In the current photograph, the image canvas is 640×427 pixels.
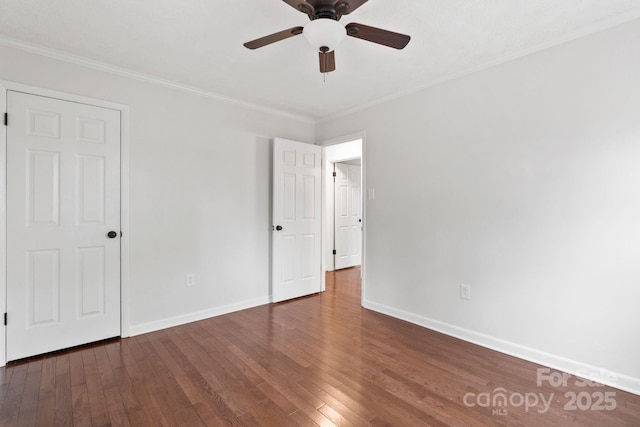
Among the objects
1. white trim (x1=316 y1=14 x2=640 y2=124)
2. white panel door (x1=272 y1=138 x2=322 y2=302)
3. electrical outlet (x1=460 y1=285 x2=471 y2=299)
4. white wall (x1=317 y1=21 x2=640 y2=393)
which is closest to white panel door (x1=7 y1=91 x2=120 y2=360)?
white panel door (x1=272 y1=138 x2=322 y2=302)

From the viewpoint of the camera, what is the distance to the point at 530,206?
7.96ft

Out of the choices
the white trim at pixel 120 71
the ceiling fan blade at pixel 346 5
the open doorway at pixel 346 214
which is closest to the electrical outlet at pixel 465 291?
the ceiling fan blade at pixel 346 5

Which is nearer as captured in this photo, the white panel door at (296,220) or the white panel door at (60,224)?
the white panel door at (60,224)

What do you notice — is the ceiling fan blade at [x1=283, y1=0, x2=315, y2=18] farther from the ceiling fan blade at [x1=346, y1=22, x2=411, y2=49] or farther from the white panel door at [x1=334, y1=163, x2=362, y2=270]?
the white panel door at [x1=334, y1=163, x2=362, y2=270]

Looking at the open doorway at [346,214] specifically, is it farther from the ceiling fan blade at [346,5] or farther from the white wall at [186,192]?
the ceiling fan blade at [346,5]

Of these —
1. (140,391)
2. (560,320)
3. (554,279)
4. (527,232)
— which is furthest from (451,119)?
(140,391)

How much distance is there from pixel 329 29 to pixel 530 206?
204 cm

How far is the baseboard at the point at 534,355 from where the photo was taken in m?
2.05

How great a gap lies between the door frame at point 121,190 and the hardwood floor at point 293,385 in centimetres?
28

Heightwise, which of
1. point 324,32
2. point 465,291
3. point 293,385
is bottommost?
point 293,385

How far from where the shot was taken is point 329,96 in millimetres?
3473

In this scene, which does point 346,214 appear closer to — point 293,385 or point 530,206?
point 530,206

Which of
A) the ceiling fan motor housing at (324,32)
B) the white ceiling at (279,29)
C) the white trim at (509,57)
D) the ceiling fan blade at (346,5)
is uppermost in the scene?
the white ceiling at (279,29)

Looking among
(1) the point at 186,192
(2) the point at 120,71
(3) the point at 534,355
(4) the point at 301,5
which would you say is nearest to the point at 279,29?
(4) the point at 301,5
